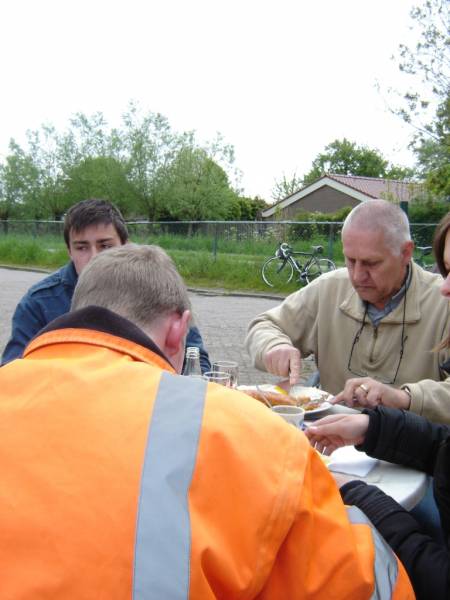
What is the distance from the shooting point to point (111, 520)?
972 millimetres

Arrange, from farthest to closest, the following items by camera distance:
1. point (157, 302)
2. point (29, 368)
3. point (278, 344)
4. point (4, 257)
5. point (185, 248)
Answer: point (4, 257), point (185, 248), point (278, 344), point (157, 302), point (29, 368)

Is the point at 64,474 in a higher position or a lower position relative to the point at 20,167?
lower

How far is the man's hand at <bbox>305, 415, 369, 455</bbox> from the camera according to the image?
2.15 m

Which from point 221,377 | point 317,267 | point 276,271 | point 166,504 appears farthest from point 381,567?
point 276,271

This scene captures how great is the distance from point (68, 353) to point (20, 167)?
47.9 m

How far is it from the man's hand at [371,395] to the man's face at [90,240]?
5.67ft

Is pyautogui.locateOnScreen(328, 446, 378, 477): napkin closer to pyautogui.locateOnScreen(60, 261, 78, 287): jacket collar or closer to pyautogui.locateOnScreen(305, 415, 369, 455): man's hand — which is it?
pyautogui.locateOnScreen(305, 415, 369, 455): man's hand

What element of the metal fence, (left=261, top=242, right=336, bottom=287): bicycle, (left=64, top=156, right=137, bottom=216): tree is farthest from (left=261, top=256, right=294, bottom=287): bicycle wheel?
(left=64, top=156, right=137, bottom=216): tree

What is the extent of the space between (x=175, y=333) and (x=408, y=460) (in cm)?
112

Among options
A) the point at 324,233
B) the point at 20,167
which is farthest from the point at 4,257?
the point at 20,167

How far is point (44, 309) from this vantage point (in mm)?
3465

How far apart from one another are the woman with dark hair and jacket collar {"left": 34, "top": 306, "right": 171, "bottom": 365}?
0.94 m

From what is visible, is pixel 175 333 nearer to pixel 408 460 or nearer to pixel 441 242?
pixel 408 460

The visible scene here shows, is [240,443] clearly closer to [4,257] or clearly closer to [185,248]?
[185,248]
